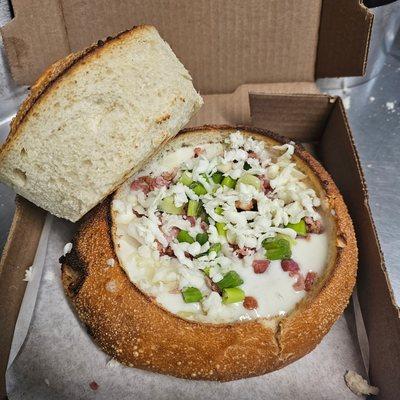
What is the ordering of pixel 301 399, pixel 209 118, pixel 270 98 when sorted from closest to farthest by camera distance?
pixel 301 399 < pixel 270 98 < pixel 209 118

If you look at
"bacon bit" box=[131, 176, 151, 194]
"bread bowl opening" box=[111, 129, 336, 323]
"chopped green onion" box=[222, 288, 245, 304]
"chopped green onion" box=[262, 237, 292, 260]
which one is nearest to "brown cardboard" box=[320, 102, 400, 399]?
"bread bowl opening" box=[111, 129, 336, 323]

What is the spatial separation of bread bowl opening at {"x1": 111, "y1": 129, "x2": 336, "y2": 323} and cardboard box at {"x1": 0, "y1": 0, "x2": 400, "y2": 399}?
186 millimetres

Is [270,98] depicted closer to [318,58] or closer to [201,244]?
[318,58]

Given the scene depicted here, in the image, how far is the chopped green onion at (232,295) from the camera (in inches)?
43.0

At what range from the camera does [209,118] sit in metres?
1.63

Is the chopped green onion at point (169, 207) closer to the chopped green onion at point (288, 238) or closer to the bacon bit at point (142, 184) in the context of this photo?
the bacon bit at point (142, 184)

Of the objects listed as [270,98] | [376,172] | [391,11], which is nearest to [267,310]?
[270,98]

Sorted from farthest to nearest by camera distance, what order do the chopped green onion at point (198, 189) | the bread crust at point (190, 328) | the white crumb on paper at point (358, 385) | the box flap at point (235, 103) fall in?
the box flap at point (235, 103) < the chopped green onion at point (198, 189) < the white crumb on paper at point (358, 385) < the bread crust at point (190, 328)

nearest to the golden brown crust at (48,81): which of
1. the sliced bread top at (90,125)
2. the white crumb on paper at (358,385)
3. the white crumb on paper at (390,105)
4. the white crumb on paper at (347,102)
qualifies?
the sliced bread top at (90,125)

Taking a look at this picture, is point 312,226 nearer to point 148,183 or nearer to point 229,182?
point 229,182

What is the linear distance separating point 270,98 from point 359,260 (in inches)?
20.6

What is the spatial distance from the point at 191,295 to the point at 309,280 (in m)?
0.26

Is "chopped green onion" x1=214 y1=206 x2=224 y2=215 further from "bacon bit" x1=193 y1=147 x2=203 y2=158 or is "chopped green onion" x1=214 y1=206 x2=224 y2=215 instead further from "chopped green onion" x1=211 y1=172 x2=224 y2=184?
"bacon bit" x1=193 y1=147 x2=203 y2=158

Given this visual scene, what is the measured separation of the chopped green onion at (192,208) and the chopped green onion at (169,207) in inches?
0.8
